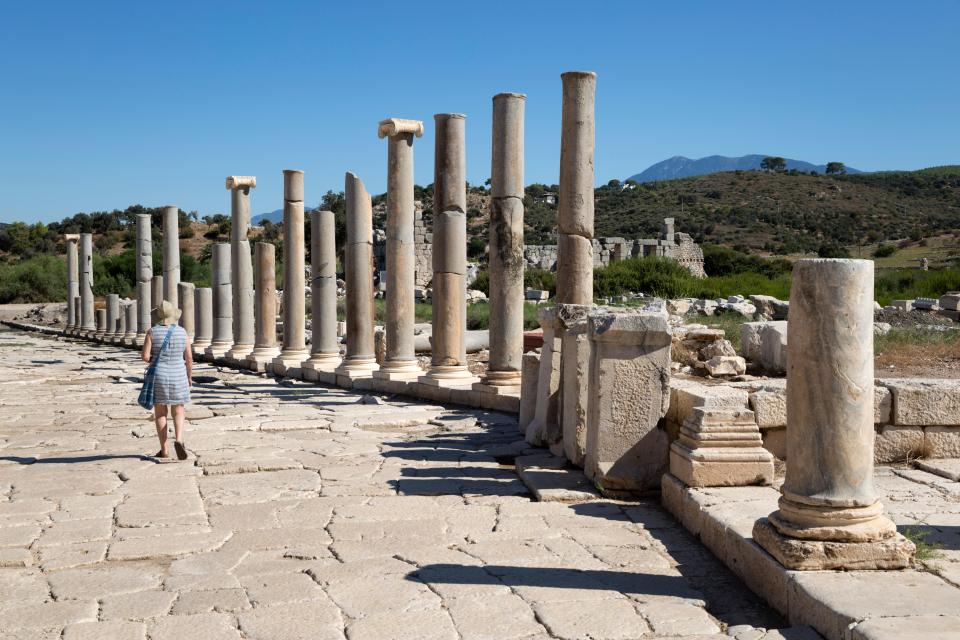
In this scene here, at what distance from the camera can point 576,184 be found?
11.3 meters

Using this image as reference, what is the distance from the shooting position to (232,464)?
8.22 meters

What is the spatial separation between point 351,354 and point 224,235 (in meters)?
49.6

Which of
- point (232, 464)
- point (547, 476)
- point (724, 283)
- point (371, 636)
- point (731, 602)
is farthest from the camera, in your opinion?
point (724, 283)

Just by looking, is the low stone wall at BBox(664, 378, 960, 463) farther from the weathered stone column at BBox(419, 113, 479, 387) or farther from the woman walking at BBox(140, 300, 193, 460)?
the weathered stone column at BBox(419, 113, 479, 387)

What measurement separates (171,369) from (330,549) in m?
3.39

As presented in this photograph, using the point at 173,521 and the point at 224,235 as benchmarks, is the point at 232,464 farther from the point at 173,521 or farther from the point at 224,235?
the point at 224,235

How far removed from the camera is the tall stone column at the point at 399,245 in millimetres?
14062

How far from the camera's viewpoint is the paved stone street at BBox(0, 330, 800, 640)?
14.7 feet

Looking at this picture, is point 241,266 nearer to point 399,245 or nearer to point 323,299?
point 323,299

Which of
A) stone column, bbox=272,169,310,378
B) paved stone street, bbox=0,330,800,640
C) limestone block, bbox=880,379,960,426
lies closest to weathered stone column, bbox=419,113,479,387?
paved stone street, bbox=0,330,800,640

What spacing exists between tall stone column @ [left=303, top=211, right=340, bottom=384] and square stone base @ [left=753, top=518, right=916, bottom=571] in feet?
38.5

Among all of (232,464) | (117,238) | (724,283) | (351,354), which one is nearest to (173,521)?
(232,464)

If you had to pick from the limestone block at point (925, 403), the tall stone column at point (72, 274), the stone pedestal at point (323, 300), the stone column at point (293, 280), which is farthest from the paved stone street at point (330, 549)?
the tall stone column at point (72, 274)

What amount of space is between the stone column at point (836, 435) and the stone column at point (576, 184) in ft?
21.0
